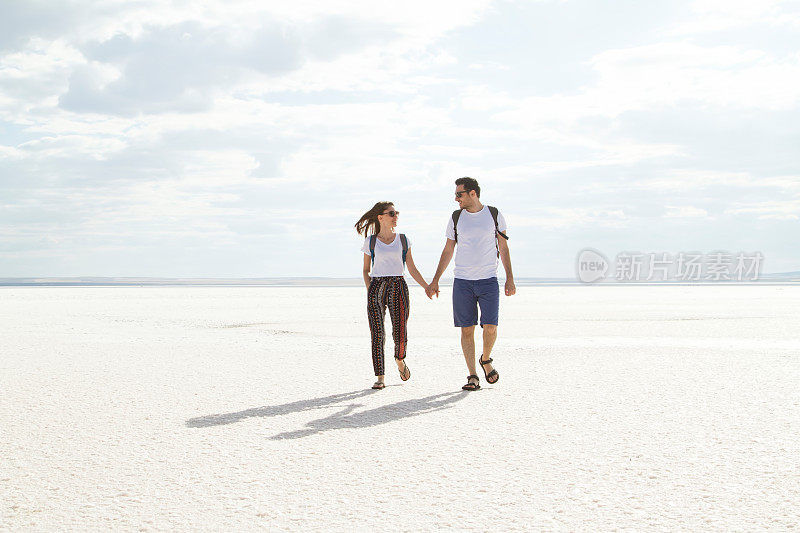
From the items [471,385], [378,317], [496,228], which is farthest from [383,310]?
[496,228]

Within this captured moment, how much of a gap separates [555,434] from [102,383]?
5.37 meters

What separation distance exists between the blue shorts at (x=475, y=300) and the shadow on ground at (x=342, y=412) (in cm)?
85

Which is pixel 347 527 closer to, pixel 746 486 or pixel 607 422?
pixel 746 486

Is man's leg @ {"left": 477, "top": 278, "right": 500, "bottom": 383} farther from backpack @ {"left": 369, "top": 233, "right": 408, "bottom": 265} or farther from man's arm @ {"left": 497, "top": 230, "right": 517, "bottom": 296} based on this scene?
backpack @ {"left": 369, "top": 233, "right": 408, "bottom": 265}

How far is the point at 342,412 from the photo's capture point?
6887 mm

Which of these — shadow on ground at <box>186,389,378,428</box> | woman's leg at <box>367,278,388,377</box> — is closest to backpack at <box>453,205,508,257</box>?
woman's leg at <box>367,278,388,377</box>

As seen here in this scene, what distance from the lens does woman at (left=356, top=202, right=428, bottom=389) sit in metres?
8.35

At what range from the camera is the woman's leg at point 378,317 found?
835cm

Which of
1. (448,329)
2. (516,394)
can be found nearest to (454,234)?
(516,394)

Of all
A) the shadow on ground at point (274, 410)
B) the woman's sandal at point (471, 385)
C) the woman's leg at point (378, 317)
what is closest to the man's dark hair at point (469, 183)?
the woman's leg at point (378, 317)

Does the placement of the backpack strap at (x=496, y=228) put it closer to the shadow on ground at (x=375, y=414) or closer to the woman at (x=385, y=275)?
the woman at (x=385, y=275)

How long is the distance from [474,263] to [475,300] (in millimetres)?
428

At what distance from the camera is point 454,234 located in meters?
8.25

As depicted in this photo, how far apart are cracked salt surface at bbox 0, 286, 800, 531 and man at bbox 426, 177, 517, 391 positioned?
659 mm
